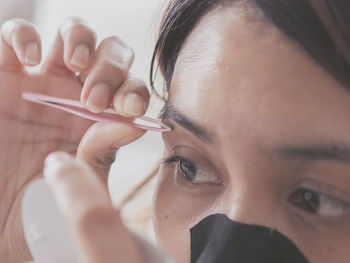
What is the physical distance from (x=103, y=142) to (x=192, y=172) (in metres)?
0.15

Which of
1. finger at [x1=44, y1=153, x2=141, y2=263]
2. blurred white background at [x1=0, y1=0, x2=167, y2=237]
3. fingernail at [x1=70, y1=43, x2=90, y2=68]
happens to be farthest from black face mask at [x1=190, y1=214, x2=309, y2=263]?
blurred white background at [x1=0, y1=0, x2=167, y2=237]

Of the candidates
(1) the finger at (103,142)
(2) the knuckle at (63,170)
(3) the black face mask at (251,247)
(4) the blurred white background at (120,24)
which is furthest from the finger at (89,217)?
(4) the blurred white background at (120,24)

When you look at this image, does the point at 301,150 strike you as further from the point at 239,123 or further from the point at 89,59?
the point at 89,59

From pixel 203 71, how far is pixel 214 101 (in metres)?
0.05

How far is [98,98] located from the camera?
0.76 metres

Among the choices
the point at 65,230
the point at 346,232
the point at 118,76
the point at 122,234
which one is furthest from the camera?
the point at 118,76

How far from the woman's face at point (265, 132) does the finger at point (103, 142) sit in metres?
0.10

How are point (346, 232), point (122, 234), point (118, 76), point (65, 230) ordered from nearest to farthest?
point (122, 234) < point (65, 230) < point (346, 232) < point (118, 76)

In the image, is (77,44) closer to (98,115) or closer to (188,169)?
(98,115)

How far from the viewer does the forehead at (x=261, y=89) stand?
0.62m

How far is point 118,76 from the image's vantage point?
0.80m

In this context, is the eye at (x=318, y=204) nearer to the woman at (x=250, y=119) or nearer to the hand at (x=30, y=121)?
the woman at (x=250, y=119)

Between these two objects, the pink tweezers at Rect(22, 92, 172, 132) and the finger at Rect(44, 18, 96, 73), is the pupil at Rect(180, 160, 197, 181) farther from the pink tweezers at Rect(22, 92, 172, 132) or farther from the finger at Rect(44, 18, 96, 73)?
the finger at Rect(44, 18, 96, 73)

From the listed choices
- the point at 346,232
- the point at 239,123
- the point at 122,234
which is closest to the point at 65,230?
the point at 122,234
